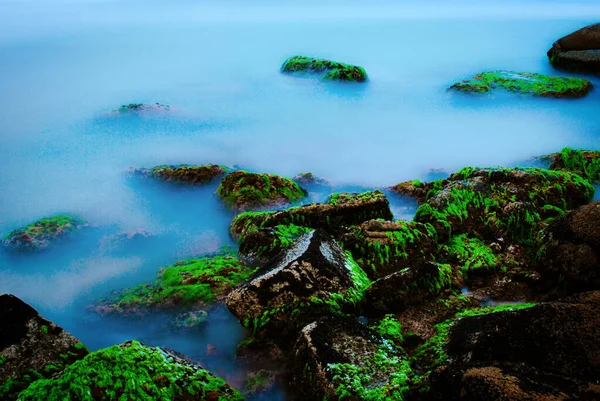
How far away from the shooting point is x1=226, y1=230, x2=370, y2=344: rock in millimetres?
3863

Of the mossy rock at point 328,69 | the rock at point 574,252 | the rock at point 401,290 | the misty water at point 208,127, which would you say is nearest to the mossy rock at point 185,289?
the misty water at point 208,127

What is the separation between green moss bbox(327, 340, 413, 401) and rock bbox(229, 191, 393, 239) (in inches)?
88.0

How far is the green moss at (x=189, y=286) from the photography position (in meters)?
4.62

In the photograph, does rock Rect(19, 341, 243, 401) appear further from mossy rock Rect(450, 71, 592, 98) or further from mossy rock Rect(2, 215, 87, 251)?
mossy rock Rect(450, 71, 592, 98)

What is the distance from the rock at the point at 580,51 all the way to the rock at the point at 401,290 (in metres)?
11.0

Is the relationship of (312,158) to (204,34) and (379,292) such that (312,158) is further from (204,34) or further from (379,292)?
(204,34)

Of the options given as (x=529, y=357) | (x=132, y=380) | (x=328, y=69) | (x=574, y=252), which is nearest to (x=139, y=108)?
(x=328, y=69)

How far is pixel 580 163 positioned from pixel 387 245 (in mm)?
4167

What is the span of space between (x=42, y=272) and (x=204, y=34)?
648 inches

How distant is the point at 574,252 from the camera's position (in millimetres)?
4148

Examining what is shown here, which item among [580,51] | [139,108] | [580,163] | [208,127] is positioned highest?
[580,51]

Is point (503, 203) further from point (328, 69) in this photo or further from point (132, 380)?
point (328, 69)

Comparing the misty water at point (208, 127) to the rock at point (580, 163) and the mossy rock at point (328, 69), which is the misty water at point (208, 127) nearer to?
the mossy rock at point (328, 69)

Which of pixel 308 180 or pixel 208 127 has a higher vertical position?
pixel 208 127
